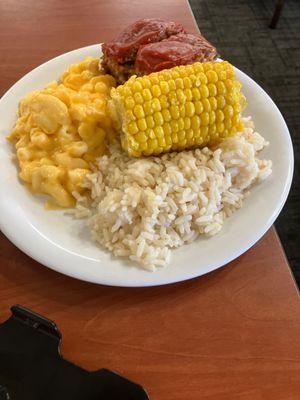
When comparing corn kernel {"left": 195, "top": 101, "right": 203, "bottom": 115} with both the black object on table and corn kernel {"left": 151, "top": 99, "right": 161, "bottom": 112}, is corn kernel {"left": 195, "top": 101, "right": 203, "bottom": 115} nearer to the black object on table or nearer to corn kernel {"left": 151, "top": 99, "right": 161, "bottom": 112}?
corn kernel {"left": 151, "top": 99, "right": 161, "bottom": 112}

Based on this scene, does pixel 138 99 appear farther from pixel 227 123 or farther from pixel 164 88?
pixel 227 123

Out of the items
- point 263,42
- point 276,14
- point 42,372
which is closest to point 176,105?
point 42,372

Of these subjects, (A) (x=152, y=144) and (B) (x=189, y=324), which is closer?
(B) (x=189, y=324)

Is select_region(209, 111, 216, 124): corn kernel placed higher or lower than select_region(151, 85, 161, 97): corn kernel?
lower

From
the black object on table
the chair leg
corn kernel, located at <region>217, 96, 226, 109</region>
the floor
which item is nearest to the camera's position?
the black object on table

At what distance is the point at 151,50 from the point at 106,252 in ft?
1.81

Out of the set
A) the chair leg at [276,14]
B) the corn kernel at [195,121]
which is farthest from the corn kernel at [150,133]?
the chair leg at [276,14]

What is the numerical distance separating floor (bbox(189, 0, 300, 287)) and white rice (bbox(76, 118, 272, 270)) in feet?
3.31

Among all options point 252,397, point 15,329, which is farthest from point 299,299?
point 15,329

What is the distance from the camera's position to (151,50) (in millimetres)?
1101

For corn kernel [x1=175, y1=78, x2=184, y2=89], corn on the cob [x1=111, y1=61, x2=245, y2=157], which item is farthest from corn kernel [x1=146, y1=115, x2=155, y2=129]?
corn kernel [x1=175, y1=78, x2=184, y2=89]

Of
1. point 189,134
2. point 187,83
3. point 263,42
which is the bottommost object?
point 263,42

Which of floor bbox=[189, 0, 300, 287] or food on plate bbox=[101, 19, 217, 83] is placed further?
floor bbox=[189, 0, 300, 287]

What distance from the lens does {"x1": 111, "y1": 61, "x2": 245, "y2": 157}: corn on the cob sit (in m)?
1.00
